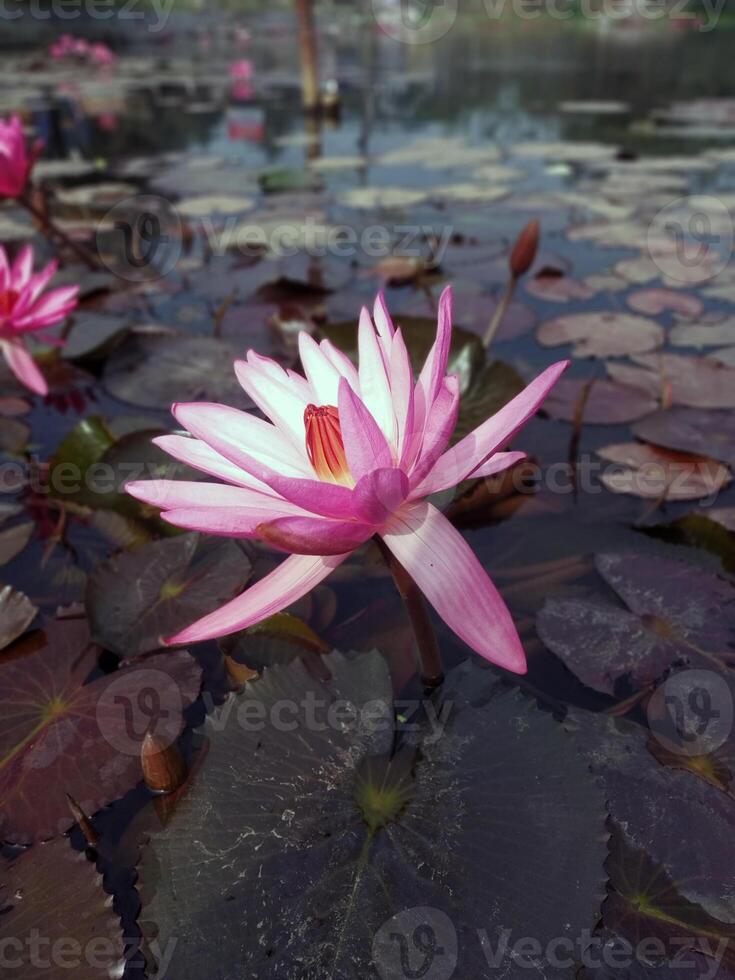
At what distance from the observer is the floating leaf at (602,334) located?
2.52m

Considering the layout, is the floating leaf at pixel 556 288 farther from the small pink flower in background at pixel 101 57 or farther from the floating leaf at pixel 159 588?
the small pink flower in background at pixel 101 57

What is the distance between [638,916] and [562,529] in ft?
3.13

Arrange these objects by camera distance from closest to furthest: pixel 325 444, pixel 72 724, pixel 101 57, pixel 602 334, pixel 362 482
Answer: pixel 362 482 → pixel 325 444 → pixel 72 724 → pixel 602 334 → pixel 101 57

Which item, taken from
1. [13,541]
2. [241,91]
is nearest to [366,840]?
[13,541]

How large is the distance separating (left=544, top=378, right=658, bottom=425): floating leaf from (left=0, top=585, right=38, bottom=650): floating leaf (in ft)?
5.21

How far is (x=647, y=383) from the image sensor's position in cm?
228

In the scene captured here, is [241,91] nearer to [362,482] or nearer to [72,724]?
[72,724]

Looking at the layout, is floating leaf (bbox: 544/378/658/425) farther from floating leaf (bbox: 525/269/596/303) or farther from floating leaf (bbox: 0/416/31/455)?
floating leaf (bbox: 0/416/31/455)

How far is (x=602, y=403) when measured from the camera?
2180 millimetres

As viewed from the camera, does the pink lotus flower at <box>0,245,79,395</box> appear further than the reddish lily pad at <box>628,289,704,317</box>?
No

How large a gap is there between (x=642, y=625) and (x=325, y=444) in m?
0.78

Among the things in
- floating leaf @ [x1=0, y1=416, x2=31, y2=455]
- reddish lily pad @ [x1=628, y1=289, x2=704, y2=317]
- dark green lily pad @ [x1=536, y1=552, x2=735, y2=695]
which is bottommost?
dark green lily pad @ [x1=536, y1=552, x2=735, y2=695]

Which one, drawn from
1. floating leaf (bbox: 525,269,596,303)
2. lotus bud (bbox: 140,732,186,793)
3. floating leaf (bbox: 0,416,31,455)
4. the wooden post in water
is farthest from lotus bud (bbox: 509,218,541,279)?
the wooden post in water

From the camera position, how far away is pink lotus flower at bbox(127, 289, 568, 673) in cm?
84
